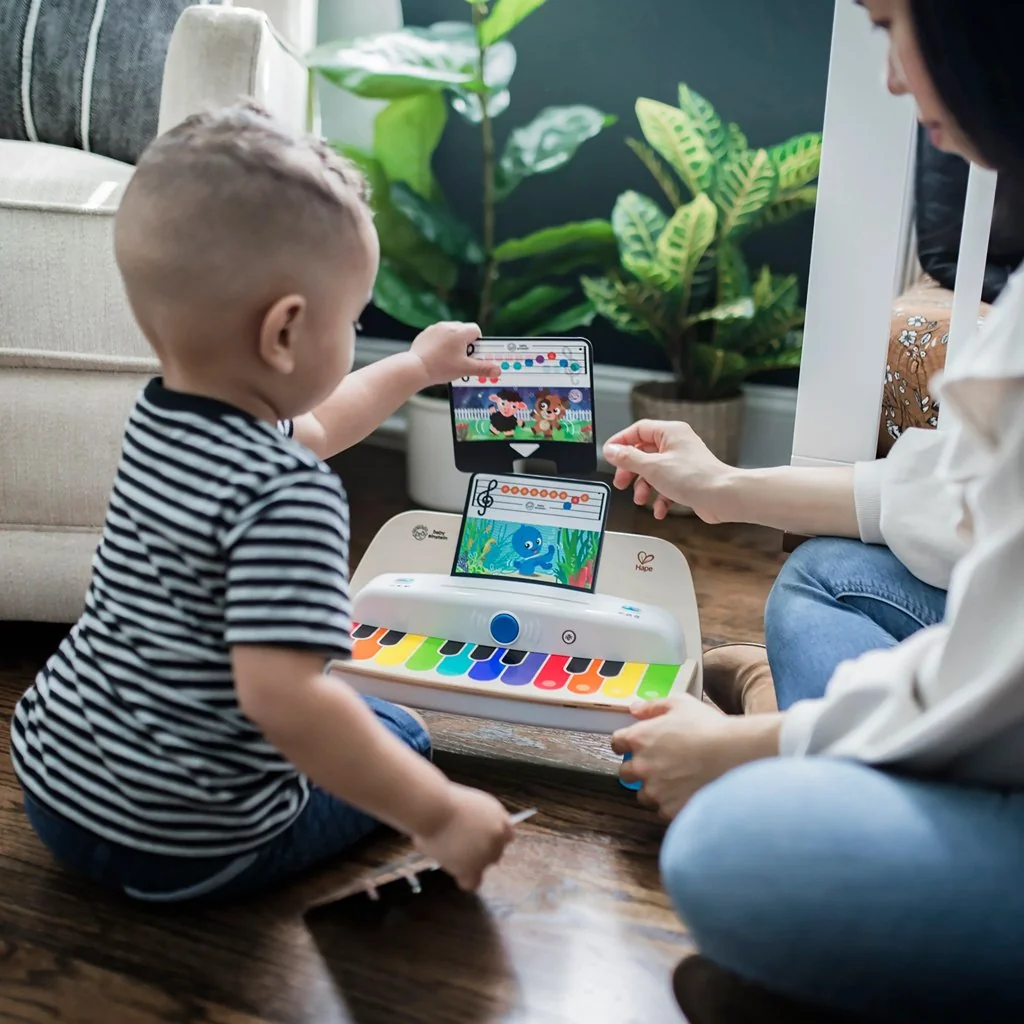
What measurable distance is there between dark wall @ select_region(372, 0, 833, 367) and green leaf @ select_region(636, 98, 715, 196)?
0.71ft

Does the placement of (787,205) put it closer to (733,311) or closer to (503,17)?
(733,311)

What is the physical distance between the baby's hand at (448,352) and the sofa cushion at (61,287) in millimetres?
248

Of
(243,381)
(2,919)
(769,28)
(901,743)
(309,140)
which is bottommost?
(2,919)

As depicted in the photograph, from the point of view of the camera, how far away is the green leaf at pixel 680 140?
1426 mm

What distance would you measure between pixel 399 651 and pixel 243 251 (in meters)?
0.38

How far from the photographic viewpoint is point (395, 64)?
55.9 inches

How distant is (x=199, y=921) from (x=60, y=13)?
0.97 m

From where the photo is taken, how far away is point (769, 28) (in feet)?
5.15

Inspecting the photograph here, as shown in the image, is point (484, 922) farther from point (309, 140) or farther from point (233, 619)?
point (309, 140)

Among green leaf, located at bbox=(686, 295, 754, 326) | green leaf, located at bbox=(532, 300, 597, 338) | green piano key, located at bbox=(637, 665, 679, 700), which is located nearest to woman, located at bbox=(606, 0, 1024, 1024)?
green piano key, located at bbox=(637, 665, 679, 700)

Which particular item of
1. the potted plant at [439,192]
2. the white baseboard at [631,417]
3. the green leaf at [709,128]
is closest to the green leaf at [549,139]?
the potted plant at [439,192]

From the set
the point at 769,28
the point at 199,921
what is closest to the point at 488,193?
the point at 769,28

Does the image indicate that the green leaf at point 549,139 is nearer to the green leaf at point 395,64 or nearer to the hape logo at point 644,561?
the green leaf at point 395,64

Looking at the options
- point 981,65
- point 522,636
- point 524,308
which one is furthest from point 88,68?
point 981,65
